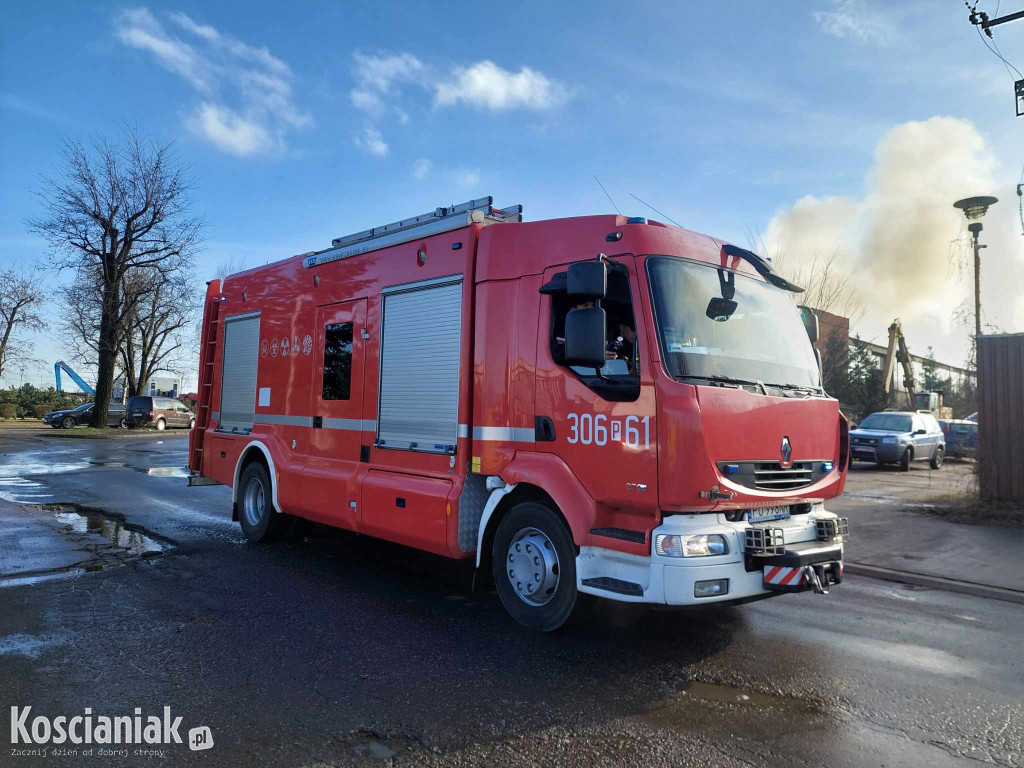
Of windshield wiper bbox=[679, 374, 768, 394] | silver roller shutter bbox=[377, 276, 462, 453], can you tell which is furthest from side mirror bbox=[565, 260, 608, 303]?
silver roller shutter bbox=[377, 276, 462, 453]

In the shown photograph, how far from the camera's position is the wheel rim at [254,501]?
27.0ft

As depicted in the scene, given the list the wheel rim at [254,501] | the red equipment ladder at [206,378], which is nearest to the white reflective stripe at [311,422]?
the wheel rim at [254,501]

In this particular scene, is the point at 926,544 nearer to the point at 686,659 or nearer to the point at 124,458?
the point at 686,659

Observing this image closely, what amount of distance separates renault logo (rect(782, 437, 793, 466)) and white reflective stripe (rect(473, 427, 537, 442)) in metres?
1.76

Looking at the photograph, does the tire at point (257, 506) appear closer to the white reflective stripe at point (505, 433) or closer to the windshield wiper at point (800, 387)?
the white reflective stripe at point (505, 433)

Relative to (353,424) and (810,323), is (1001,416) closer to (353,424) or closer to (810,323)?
(810,323)

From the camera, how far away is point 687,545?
421 cm

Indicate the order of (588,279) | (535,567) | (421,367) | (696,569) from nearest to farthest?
(696,569), (588,279), (535,567), (421,367)

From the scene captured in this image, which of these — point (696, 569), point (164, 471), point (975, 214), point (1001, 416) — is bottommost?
point (164, 471)

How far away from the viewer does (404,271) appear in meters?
6.36

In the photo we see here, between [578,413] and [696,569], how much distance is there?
132cm

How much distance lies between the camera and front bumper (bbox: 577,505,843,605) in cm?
417

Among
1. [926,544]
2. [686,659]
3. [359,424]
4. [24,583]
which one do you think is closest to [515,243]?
[359,424]

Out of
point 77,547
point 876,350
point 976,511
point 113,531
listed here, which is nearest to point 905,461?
point 976,511
